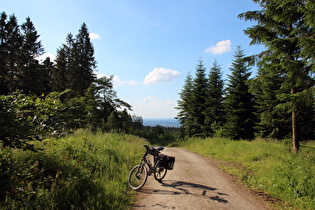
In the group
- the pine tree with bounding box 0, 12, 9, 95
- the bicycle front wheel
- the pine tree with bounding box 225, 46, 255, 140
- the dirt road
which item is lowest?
the dirt road

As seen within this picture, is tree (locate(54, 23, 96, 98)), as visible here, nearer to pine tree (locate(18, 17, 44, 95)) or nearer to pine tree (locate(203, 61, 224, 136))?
pine tree (locate(18, 17, 44, 95))

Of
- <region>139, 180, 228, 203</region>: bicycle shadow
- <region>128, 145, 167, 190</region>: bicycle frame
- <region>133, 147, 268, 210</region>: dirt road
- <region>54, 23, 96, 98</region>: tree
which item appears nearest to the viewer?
<region>133, 147, 268, 210</region>: dirt road

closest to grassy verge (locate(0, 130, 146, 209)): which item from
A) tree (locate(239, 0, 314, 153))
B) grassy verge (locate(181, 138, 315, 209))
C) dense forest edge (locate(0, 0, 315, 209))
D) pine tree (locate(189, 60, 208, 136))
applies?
dense forest edge (locate(0, 0, 315, 209))

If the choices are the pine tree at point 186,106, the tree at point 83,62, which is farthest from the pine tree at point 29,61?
the pine tree at point 186,106

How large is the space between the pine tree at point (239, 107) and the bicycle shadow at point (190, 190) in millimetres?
16578

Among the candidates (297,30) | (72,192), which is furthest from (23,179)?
(297,30)

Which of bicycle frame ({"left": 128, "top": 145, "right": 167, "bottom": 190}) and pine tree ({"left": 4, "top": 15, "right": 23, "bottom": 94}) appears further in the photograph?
pine tree ({"left": 4, "top": 15, "right": 23, "bottom": 94})

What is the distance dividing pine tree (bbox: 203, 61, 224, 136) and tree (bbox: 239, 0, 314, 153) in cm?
1420

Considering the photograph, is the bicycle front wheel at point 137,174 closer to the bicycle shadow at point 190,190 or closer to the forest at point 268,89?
the bicycle shadow at point 190,190

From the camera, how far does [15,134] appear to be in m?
2.68

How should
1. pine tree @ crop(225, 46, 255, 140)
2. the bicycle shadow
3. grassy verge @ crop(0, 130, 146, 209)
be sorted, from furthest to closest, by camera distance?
pine tree @ crop(225, 46, 255, 140) → the bicycle shadow → grassy verge @ crop(0, 130, 146, 209)

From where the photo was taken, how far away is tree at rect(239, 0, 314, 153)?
8.47 metres

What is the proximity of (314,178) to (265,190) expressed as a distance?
1.46m

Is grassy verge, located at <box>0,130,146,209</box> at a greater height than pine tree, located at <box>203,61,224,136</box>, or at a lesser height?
lesser
